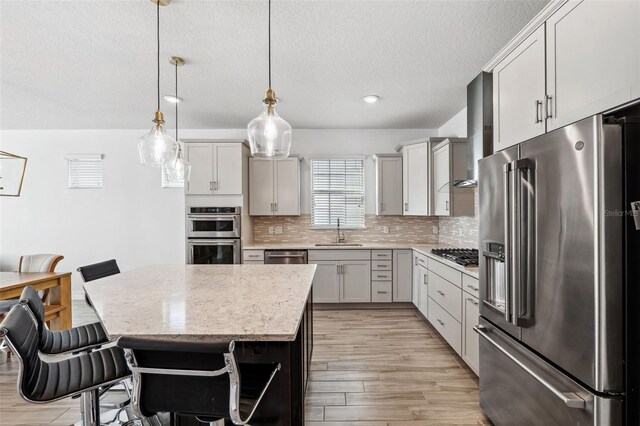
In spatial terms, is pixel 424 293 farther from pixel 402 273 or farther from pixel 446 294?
pixel 446 294

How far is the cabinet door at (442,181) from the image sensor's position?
3.72m

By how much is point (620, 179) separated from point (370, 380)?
6.98 feet

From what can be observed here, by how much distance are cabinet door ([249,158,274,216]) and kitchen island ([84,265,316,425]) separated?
2.45 metres

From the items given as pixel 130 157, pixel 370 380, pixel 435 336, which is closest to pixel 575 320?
pixel 370 380

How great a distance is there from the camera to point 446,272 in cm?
306

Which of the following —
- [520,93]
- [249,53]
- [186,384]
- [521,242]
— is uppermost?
[249,53]

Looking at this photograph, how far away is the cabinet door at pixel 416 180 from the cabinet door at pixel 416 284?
0.65m

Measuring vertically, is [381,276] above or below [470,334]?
above

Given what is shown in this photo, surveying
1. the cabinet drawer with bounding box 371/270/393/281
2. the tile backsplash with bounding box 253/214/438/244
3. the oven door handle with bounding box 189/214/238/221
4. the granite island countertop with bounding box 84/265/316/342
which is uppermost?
the oven door handle with bounding box 189/214/238/221

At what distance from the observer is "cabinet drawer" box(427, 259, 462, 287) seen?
2757 mm

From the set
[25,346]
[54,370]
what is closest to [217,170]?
[54,370]

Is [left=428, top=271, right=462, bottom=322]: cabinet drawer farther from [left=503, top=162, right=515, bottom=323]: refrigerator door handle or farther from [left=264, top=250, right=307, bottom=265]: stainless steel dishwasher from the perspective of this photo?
[left=264, top=250, right=307, bottom=265]: stainless steel dishwasher

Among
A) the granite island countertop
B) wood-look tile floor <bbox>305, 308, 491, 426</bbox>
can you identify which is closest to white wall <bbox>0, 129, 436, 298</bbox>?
wood-look tile floor <bbox>305, 308, 491, 426</bbox>

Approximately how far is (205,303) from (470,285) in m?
2.00
